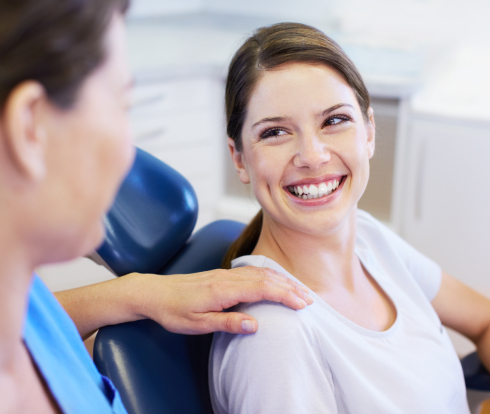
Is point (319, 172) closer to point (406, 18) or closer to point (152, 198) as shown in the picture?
point (152, 198)

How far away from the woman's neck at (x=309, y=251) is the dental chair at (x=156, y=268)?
15cm

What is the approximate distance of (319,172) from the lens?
974 millimetres

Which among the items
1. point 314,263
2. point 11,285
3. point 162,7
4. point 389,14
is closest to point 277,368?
point 314,263

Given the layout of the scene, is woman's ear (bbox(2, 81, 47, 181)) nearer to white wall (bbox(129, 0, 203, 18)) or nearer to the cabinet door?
the cabinet door

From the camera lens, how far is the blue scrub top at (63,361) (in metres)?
0.67

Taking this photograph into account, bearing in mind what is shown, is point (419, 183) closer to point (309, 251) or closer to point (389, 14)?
point (389, 14)

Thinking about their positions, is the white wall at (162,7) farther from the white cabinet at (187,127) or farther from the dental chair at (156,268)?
the dental chair at (156,268)

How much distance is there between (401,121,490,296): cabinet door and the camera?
6.35 feet

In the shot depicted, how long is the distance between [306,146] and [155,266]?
0.38 meters

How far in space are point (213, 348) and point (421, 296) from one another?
0.48 m

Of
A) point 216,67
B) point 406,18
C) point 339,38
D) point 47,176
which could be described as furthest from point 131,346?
point 406,18

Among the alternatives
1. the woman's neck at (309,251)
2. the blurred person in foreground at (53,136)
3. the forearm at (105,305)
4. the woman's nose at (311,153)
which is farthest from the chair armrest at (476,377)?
the blurred person in foreground at (53,136)

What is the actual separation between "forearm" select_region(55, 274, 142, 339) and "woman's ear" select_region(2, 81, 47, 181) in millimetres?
→ 528

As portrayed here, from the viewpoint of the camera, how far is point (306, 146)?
95cm
